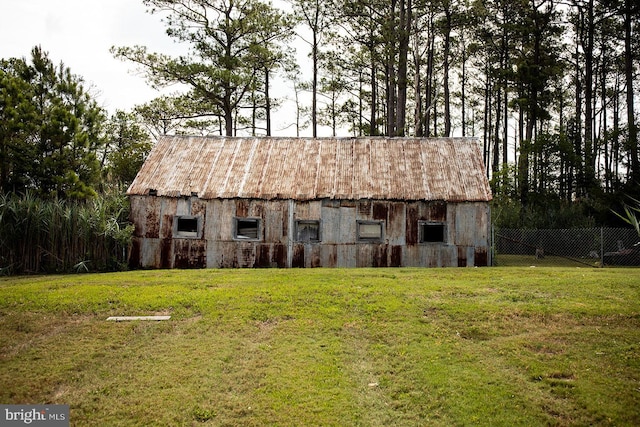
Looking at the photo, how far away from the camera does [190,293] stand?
10.9 meters

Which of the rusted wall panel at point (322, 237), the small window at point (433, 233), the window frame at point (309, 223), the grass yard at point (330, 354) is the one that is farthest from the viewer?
the small window at point (433, 233)

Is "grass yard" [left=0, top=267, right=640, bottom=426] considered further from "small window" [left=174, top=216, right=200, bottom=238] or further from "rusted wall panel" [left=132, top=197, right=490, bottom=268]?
"small window" [left=174, top=216, right=200, bottom=238]

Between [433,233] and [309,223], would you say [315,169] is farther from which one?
[433,233]

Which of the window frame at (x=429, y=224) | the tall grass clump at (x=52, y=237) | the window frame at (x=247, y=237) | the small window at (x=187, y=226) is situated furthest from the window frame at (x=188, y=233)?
the window frame at (x=429, y=224)

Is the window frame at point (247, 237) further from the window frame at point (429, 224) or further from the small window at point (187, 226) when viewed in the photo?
the window frame at point (429, 224)

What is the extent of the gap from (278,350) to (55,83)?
2213 centimetres

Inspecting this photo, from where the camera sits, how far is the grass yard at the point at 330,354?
5520 mm

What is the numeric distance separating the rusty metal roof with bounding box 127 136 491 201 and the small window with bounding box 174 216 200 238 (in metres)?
0.98

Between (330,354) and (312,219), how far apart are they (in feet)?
33.9

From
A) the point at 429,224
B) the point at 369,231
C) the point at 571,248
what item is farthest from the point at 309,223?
the point at 571,248

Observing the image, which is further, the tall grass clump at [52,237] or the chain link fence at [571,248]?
the chain link fence at [571,248]

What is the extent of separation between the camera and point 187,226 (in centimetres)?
1805

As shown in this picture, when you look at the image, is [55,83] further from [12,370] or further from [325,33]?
[12,370]

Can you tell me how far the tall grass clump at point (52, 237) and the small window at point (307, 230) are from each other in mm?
6404
